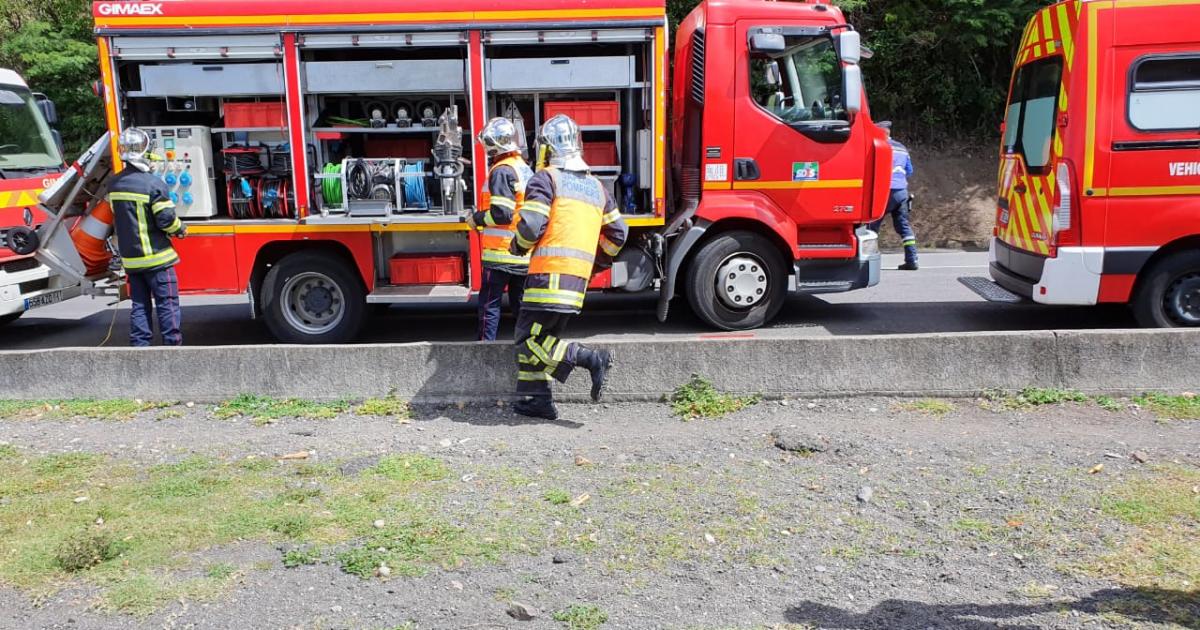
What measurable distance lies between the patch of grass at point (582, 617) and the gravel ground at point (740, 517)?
37 millimetres

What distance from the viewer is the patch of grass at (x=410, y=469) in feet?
16.1

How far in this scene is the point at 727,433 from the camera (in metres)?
5.57

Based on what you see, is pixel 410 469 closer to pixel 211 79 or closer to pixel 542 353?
pixel 542 353

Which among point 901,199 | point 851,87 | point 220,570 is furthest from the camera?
point 901,199

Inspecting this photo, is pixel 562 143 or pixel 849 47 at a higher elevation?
pixel 849 47

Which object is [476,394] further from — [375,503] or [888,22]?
[888,22]

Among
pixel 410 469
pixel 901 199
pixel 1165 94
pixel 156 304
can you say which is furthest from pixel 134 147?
pixel 901 199

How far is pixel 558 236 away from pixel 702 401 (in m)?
1.38

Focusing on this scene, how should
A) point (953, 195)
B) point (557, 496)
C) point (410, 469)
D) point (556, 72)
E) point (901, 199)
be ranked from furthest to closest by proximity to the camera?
1. point (953, 195)
2. point (901, 199)
3. point (556, 72)
4. point (410, 469)
5. point (557, 496)

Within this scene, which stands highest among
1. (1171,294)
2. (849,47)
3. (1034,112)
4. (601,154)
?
(849,47)

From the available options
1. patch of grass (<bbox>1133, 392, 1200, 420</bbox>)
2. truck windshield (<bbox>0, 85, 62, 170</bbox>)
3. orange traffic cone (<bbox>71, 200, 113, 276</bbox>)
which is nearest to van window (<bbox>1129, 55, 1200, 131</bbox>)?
patch of grass (<bbox>1133, 392, 1200, 420</bbox>)

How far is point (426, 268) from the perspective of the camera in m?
7.96

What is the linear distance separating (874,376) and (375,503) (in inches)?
128

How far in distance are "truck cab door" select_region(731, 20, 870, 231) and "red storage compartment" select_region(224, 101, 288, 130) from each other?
12.4 feet
